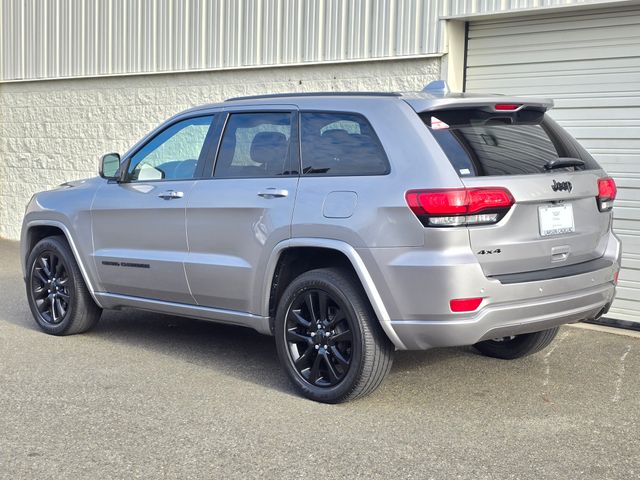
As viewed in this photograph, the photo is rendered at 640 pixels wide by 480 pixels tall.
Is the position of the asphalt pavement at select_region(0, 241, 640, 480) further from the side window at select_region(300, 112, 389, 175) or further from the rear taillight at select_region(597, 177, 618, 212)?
the side window at select_region(300, 112, 389, 175)

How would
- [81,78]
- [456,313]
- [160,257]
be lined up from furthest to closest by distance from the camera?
[81,78] < [160,257] < [456,313]

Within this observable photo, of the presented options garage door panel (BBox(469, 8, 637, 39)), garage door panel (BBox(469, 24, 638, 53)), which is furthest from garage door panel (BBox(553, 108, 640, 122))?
garage door panel (BBox(469, 8, 637, 39))

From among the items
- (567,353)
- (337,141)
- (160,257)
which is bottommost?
(567,353)

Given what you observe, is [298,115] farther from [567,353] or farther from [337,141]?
[567,353]

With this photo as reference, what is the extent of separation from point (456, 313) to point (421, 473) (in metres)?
0.97

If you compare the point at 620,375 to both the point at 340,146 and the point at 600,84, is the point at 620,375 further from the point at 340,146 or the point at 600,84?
the point at 600,84

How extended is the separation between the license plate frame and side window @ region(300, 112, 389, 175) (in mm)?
932

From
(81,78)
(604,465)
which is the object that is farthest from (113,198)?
(81,78)

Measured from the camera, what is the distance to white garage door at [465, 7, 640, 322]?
26.6ft

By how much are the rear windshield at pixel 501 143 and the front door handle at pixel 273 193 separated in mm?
1002

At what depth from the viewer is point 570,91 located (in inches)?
333

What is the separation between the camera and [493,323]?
16.9 ft

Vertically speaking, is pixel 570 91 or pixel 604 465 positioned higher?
pixel 570 91

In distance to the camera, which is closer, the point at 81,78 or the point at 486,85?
the point at 486,85
